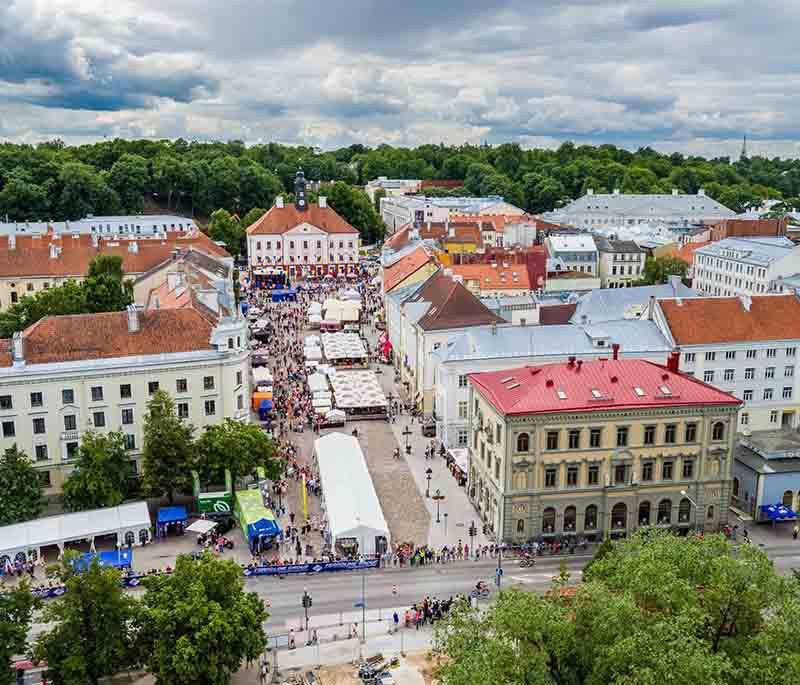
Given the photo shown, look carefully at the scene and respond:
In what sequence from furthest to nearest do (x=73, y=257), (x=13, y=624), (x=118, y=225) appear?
(x=118, y=225) → (x=73, y=257) → (x=13, y=624)

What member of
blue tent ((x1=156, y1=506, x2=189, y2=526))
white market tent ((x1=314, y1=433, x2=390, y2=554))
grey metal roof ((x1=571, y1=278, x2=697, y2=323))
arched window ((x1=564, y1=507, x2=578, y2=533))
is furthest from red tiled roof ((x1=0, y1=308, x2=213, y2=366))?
grey metal roof ((x1=571, y1=278, x2=697, y2=323))

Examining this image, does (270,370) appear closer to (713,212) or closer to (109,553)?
(109,553)

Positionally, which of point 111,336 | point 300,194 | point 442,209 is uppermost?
point 300,194

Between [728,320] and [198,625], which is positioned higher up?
[728,320]

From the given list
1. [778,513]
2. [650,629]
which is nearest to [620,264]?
[778,513]

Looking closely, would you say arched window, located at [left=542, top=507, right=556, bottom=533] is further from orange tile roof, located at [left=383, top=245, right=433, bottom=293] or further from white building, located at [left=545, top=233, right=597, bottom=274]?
white building, located at [left=545, top=233, right=597, bottom=274]

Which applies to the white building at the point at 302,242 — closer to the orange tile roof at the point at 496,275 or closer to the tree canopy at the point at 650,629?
A: the orange tile roof at the point at 496,275

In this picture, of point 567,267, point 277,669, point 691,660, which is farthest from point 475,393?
point 567,267

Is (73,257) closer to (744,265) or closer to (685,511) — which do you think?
(685,511)
